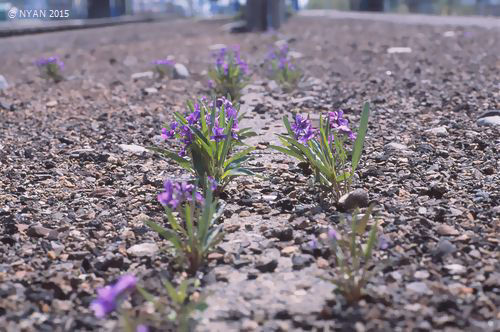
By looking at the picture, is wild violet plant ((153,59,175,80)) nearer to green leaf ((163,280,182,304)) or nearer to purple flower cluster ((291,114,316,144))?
purple flower cluster ((291,114,316,144))

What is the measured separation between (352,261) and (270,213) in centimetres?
78

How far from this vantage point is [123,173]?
13.3 ft

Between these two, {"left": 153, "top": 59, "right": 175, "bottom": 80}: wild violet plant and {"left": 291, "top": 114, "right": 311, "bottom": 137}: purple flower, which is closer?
{"left": 291, "top": 114, "right": 311, "bottom": 137}: purple flower

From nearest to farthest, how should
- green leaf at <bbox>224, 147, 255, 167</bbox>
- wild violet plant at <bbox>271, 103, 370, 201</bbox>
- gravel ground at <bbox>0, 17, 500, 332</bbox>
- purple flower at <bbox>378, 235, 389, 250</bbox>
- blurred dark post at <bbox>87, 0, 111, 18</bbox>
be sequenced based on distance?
gravel ground at <bbox>0, 17, 500, 332</bbox>, purple flower at <bbox>378, 235, 389, 250</bbox>, wild violet plant at <bbox>271, 103, 370, 201</bbox>, green leaf at <bbox>224, 147, 255, 167</bbox>, blurred dark post at <bbox>87, 0, 111, 18</bbox>

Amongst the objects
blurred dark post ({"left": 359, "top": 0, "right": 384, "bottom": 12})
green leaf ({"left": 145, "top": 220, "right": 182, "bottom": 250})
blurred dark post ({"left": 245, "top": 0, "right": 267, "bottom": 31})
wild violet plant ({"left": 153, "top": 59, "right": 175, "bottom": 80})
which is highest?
blurred dark post ({"left": 359, "top": 0, "right": 384, "bottom": 12})

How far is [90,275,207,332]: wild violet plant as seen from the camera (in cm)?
198

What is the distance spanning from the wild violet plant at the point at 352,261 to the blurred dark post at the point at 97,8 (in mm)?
27839

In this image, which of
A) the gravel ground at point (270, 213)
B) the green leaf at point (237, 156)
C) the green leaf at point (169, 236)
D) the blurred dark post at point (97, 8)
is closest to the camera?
the gravel ground at point (270, 213)

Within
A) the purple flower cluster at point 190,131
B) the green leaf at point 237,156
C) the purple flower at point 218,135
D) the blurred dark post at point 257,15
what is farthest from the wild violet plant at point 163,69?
the blurred dark post at point 257,15

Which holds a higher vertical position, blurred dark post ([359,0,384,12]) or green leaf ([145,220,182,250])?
blurred dark post ([359,0,384,12])

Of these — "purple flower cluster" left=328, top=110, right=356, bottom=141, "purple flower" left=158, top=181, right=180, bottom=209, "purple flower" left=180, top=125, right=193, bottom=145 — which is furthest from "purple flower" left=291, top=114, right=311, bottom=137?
"purple flower" left=158, top=181, right=180, bottom=209

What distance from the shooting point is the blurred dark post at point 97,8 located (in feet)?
94.7

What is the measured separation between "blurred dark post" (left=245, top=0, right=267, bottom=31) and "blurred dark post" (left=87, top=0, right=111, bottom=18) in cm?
1294

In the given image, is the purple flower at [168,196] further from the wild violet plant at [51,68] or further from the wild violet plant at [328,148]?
the wild violet plant at [51,68]
